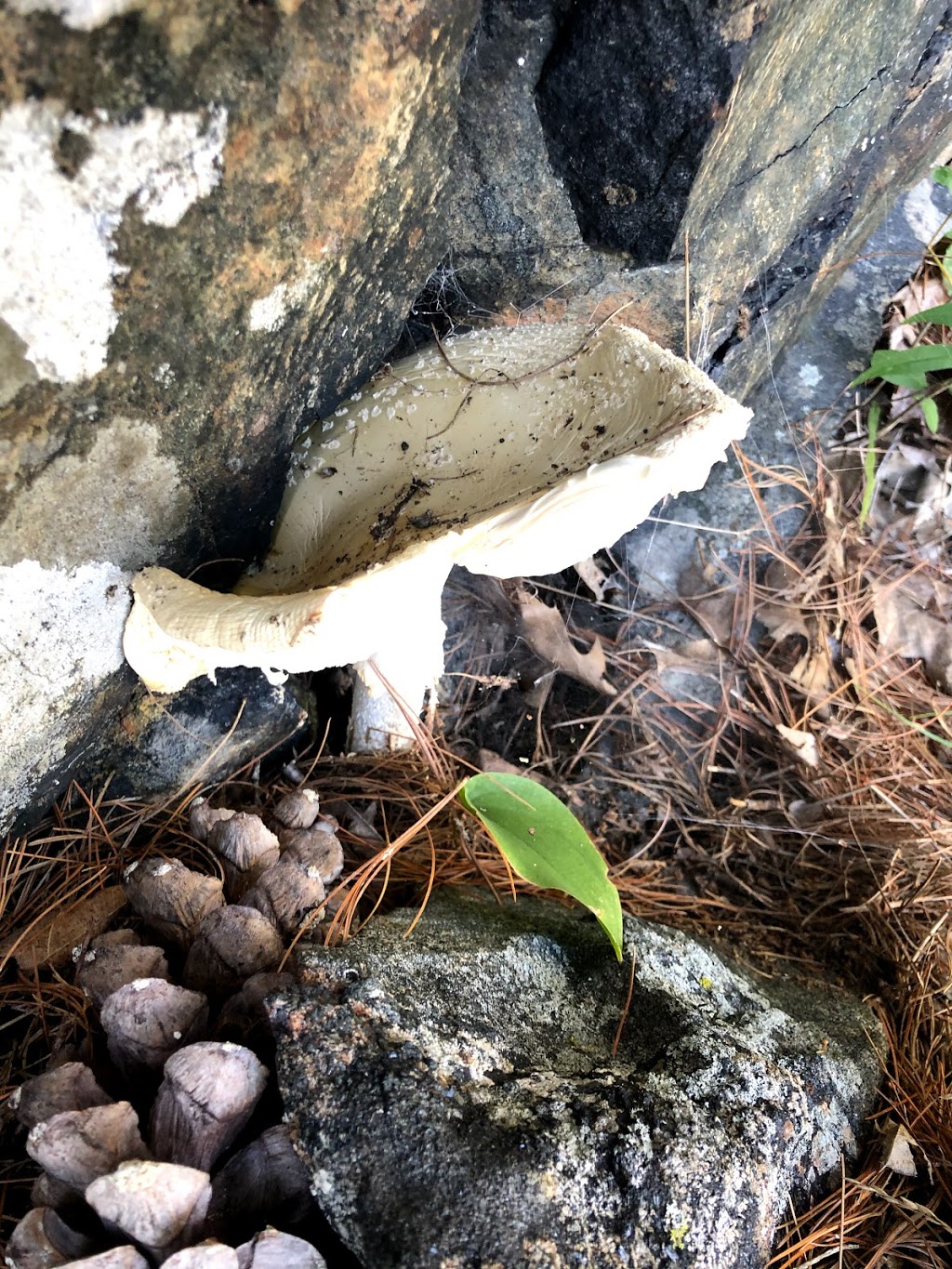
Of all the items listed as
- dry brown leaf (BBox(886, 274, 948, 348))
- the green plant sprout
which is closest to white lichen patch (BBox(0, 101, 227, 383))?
the green plant sprout

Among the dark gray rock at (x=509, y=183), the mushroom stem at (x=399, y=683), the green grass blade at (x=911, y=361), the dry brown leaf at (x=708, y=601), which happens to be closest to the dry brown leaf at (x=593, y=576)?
the dry brown leaf at (x=708, y=601)

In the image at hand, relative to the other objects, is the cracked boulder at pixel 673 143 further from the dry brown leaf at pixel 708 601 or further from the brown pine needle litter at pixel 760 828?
the brown pine needle litter at pixel 760 828

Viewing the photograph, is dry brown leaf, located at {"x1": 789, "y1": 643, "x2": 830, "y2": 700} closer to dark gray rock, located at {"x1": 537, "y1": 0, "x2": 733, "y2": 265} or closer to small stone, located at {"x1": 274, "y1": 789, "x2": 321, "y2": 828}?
dark gray rock, located at {"x1": 537, "y1": 0, "x2": 733, "y2": 265}

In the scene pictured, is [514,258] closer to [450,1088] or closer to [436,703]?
[436,703]

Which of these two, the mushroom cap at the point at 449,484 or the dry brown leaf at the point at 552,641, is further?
the dry brown leaf at the point at 552,641

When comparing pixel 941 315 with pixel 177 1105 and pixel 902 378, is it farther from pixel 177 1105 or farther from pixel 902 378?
pixel 177 1105

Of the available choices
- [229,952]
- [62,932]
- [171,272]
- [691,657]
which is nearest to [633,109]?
[171,272]
